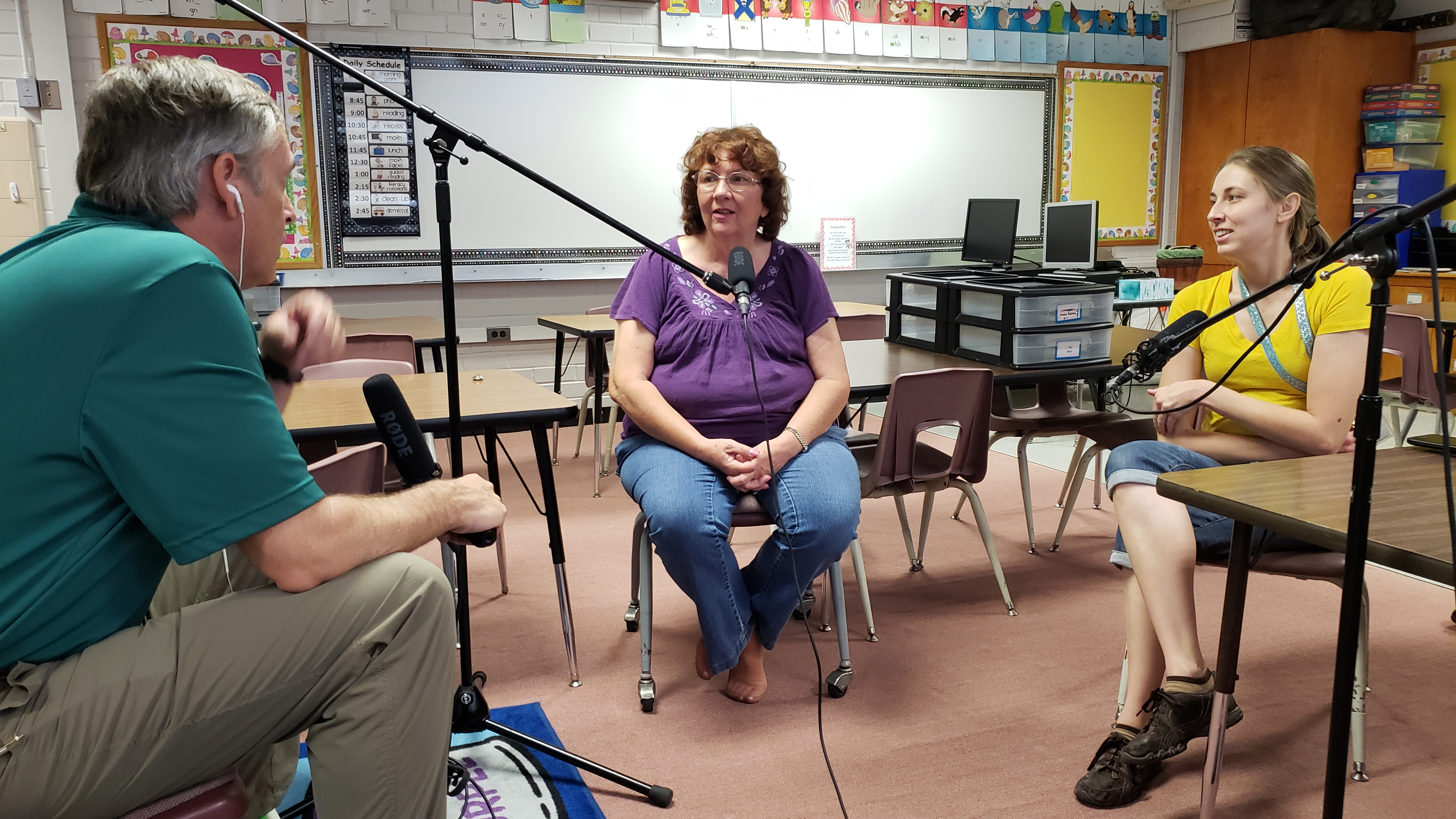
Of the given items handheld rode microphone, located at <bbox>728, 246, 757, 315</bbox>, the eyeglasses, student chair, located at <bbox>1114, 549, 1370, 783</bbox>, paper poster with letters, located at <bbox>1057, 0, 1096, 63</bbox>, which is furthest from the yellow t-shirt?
paper poster with letters, located at <bbox>1057, 0, 1096, 63</bbox>

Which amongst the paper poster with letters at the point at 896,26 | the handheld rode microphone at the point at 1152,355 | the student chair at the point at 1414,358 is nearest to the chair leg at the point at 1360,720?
the handheld rode microphone at the point at 1152,355

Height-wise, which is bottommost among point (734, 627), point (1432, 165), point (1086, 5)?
point (734, 627)

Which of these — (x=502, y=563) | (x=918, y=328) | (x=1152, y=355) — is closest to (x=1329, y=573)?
(x=1152, y=355)

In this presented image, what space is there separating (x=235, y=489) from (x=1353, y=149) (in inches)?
262

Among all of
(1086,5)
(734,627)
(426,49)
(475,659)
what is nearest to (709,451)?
(734,627)

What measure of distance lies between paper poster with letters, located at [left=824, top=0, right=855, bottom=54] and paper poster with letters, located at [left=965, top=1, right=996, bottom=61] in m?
0.79

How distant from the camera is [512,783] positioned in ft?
5.96

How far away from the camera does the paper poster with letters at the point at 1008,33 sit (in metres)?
6.04

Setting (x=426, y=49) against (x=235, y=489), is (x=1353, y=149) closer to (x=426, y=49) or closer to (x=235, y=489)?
(x=426, y=49)

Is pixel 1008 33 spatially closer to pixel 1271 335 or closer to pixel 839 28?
pixel 839 28

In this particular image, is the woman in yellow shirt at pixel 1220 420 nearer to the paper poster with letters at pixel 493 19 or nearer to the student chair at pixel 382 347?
the student chair at pixel 382 347

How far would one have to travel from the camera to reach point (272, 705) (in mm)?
1042

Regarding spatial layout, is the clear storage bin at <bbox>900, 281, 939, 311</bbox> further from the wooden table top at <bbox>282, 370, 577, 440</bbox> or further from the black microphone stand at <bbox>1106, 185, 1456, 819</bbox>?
the black microphone stand at <bbox>1106, 185, 1456, 819</bbox>

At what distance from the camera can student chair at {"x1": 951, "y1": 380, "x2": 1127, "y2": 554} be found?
3.04 meters
